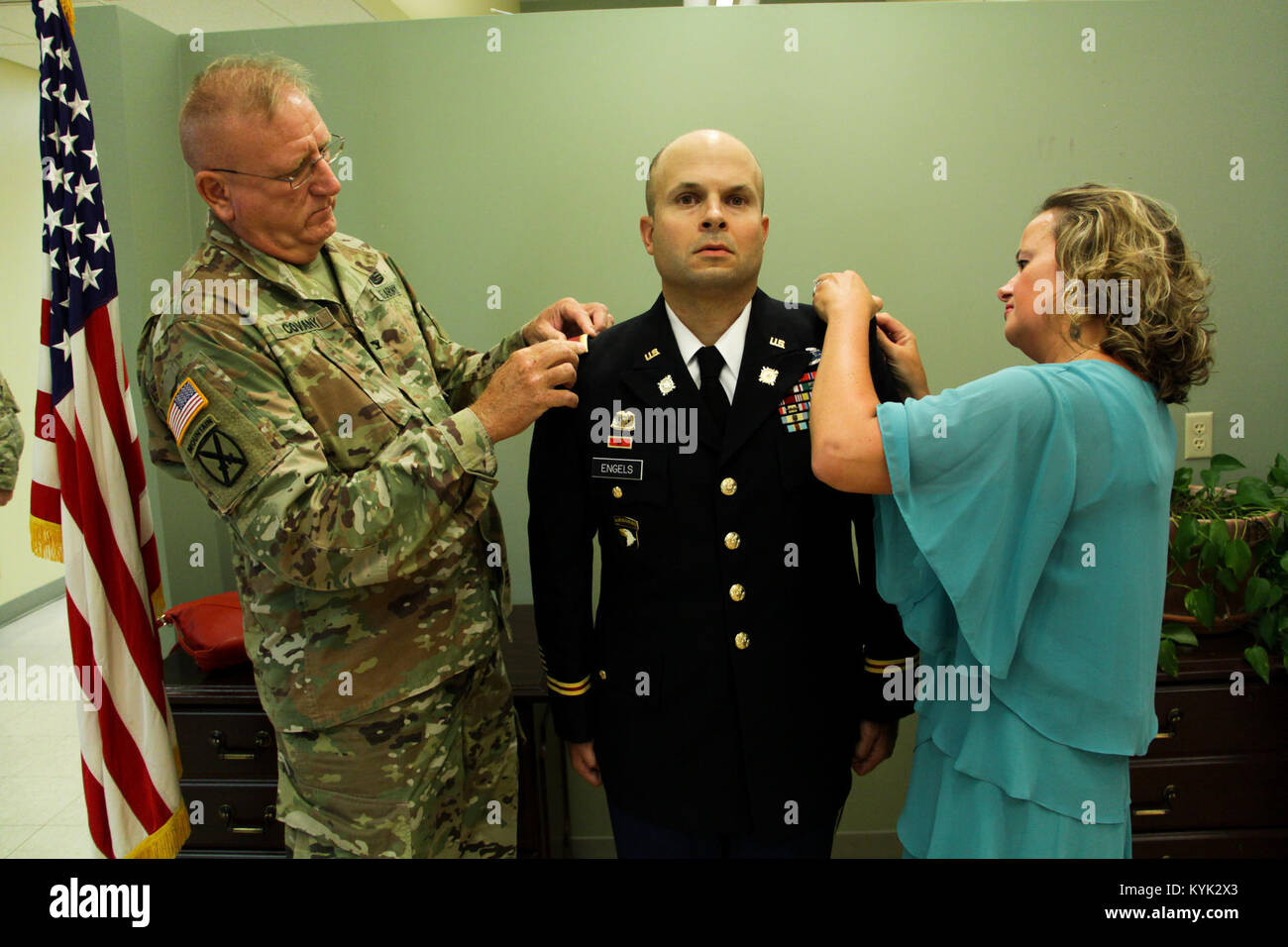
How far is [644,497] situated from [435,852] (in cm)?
88

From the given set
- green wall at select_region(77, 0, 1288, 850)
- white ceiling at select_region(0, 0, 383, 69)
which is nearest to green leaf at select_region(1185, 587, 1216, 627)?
green wall at select_region(77, 0, 1288, 850)

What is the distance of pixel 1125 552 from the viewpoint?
1172mm

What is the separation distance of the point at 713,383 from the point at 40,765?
313 cm

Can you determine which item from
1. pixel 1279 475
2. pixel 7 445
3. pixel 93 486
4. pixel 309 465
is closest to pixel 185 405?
pixel 309 465

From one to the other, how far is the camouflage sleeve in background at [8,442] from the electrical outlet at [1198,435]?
11.1 ft

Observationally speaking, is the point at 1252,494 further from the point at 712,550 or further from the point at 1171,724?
the point at 712,550

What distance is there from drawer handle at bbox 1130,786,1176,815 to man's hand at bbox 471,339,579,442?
1.85m

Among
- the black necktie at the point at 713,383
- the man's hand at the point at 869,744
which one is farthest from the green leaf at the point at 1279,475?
the black necktie at the point at 713,383

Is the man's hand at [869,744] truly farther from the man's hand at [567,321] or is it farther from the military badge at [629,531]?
the man's hand at [567,321]

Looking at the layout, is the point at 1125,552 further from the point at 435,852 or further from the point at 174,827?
the point at 174,827

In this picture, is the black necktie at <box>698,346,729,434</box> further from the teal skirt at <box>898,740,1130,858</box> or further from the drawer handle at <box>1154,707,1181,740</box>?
the drawer handle at <box>1154,707,1181,740</box>

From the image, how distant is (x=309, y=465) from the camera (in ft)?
4.28

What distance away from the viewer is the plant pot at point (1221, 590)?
195 centimetres
